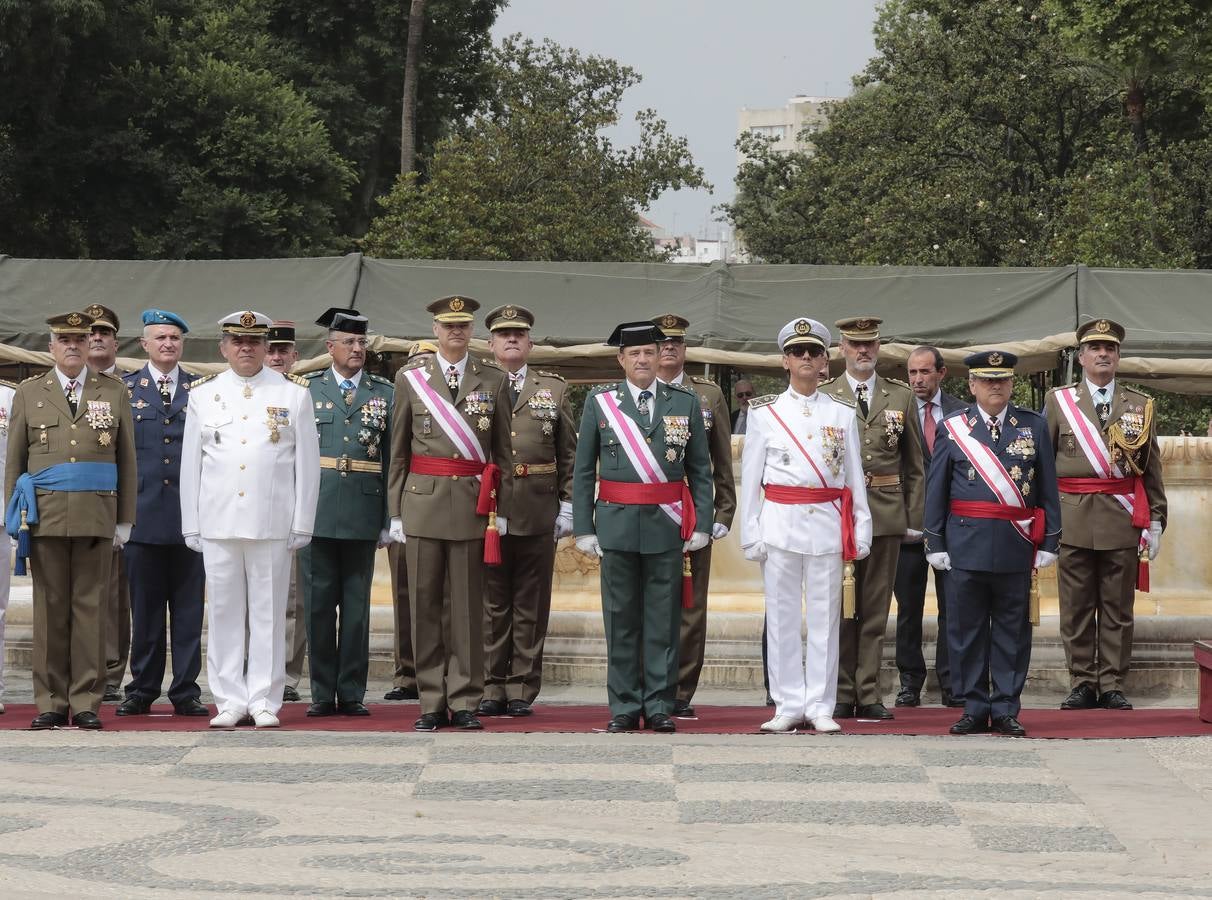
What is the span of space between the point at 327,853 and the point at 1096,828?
105 inches

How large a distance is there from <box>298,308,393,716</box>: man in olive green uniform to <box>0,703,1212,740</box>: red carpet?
0.88ft

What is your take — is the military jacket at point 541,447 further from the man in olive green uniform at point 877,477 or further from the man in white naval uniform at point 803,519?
the man in olive green uniform at point 877,477

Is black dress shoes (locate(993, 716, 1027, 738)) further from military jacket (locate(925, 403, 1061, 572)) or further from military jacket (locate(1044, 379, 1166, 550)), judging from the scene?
military jacket (locate(1044, 379, 1166, 550))

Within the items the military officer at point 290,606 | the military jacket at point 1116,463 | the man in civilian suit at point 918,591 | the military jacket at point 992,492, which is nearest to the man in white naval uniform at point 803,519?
the military jacket at point 992,492

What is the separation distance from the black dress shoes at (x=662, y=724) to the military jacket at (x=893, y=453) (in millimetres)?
1737

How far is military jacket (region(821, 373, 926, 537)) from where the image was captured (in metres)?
10.0

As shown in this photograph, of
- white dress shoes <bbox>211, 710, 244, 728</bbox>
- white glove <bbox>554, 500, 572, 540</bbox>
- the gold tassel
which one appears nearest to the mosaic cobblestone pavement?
white dress shoes <bbox>211, 710, 244, 728</bbox>

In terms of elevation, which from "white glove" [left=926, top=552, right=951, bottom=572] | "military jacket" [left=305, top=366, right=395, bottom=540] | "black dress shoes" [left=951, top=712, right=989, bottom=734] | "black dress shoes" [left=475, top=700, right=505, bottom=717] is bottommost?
"black dress shoes" [left=475, top=700, right=505, bottom=717]

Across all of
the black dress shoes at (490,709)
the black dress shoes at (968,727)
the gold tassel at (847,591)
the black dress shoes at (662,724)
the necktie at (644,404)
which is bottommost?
the black dress shoes at (490,709)

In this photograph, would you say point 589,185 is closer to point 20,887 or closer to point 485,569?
point 485,569

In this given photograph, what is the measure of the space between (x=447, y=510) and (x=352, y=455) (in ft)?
3.18

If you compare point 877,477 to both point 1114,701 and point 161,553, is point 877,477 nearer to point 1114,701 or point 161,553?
point 1114,701

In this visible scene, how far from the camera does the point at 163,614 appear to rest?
9820 mm

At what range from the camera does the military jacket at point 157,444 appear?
9.73 meters
